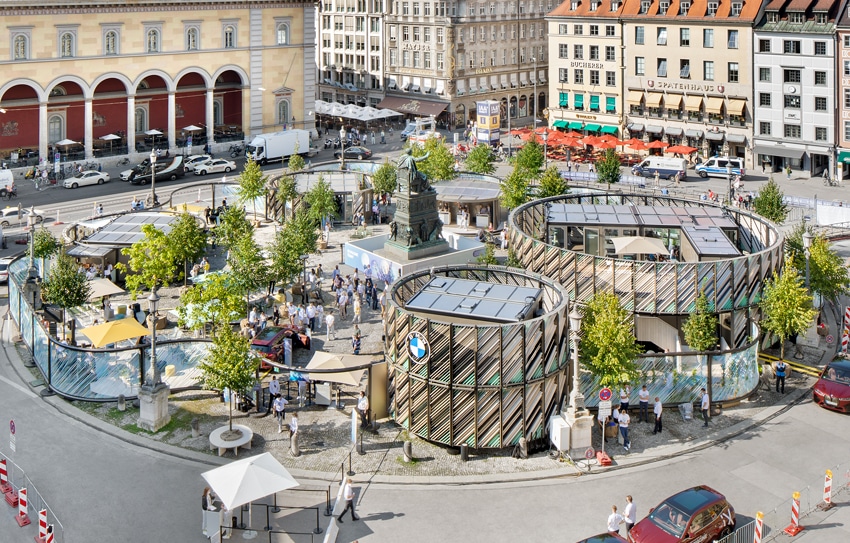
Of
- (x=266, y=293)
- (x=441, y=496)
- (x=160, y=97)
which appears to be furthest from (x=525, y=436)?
(x=160, y=97)

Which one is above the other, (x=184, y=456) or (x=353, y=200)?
(x=353, y=200)

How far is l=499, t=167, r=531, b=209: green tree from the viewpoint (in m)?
73.3

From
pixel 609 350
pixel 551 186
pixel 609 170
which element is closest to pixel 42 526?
pixel 609 350

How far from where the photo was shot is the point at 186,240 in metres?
60.7

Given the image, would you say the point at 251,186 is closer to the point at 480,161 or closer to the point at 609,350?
the point at 480,161

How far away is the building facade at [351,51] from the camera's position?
13288cm

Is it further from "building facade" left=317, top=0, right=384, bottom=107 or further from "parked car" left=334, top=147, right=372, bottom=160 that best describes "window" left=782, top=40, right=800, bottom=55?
"building facade" left=317, top=0, right=384, bottom=107

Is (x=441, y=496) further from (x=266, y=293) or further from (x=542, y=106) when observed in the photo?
(x=542, y=106)

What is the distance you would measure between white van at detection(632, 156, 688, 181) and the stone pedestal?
195 ft

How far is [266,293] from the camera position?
59156 millimetres

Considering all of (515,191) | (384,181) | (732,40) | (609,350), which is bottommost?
(609,350)

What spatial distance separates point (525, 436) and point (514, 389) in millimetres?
1789

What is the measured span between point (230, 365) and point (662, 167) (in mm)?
61574

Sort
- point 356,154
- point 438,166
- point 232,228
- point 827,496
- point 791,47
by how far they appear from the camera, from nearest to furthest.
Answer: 1. point 827,496
2. point 232,228
3. point 438,166
4. point 791,47
5. point 356,154
